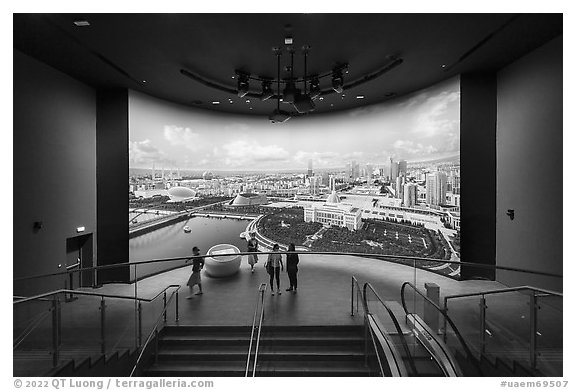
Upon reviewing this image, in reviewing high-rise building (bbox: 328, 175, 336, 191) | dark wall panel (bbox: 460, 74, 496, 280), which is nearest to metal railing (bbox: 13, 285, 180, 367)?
high-rise building (bbox: 328, 175, 336, 191)

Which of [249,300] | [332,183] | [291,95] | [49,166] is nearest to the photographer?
[249,300]

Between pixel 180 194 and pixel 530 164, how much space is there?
24.8 feet

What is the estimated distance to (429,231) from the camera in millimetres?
6875

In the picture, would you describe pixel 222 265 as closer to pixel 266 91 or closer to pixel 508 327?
pixel 266 91

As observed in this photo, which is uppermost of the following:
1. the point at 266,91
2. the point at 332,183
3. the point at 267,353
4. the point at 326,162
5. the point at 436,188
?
the point at 266,91

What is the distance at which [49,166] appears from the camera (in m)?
5.46

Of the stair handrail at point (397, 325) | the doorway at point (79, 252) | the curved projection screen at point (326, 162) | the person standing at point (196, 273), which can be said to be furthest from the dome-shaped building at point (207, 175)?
the stair handrail at point (397, 325)

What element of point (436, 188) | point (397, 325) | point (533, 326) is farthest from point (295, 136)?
point (533, 326)

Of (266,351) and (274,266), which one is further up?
(274,266)
